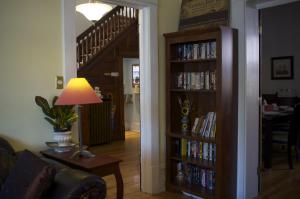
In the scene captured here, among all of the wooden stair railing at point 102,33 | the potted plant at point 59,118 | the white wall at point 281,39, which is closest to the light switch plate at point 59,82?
the potted plant at point 59,118

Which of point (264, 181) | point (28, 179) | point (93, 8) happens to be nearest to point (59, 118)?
Answer: point (28, 179)

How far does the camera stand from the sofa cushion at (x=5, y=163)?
83.5 inches

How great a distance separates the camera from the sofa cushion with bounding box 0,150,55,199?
5.89 ft

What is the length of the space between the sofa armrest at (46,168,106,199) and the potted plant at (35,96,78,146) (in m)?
0.76

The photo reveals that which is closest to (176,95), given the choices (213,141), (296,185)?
(213,141)

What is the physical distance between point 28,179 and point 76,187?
0.30 m

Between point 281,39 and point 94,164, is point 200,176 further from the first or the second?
point 281,39

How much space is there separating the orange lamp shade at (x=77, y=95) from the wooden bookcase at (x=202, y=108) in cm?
135

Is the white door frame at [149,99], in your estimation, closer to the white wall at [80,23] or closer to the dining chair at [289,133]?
the dining chair at [289,133]

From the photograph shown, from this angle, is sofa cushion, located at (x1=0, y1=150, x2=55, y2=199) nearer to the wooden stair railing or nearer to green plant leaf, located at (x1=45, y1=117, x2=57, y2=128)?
green plant leaf, located at (x1=45, y1=117, x2=57, y2=128)

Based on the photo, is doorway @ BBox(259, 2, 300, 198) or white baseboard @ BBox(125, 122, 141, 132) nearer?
doorway @ BBox(259, 2, 300, 198)

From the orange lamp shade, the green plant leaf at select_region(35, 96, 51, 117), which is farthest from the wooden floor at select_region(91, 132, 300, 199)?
the orange lamp shade

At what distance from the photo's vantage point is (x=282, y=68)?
6789mm

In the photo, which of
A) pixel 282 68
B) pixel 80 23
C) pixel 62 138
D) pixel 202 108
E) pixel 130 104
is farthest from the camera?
pixel 130 104
